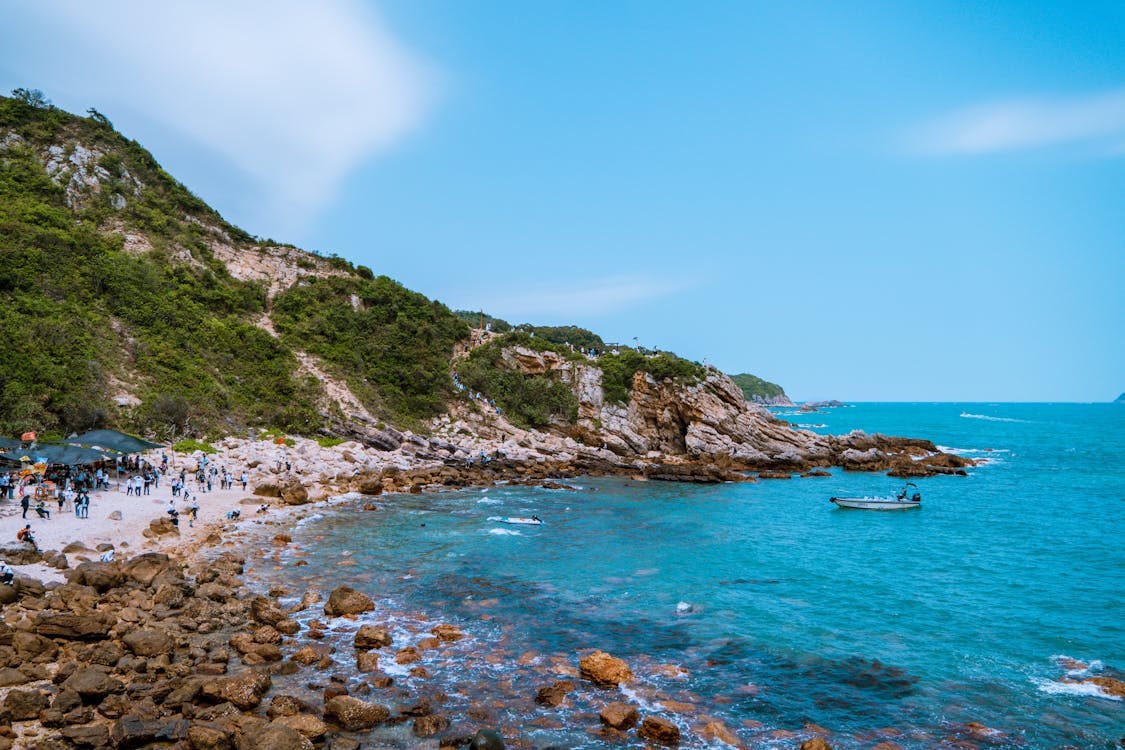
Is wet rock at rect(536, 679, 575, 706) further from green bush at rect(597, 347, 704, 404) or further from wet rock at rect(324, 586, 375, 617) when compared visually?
green bush at rect(597, 347, 704, 404)

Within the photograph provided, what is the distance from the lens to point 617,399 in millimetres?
63906

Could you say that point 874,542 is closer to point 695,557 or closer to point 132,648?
point 695,557

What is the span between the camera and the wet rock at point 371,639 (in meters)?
15.5

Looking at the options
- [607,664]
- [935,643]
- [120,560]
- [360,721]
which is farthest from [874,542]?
[120,560]

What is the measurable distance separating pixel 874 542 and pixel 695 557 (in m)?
11.0

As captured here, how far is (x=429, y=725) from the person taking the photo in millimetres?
11781

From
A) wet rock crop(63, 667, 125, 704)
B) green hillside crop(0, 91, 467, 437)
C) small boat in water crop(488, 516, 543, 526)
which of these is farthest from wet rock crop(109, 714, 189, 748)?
green hillside crop(0, 91, 467, 437)

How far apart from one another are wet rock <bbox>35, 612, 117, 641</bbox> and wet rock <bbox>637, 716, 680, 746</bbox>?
1329cm

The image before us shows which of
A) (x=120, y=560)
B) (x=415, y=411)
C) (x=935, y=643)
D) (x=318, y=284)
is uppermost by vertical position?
(x=318, y=284)

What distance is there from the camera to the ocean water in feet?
43.0

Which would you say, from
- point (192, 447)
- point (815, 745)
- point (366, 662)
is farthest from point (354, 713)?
point (192, 447)

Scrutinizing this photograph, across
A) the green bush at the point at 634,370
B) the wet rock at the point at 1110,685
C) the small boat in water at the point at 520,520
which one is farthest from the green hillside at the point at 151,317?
the wet rock at the point at 1110,685

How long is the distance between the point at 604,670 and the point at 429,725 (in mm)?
Answer: 4374

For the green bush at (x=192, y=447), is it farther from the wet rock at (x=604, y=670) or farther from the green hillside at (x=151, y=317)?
the wet rock at (x=604, y=670)
